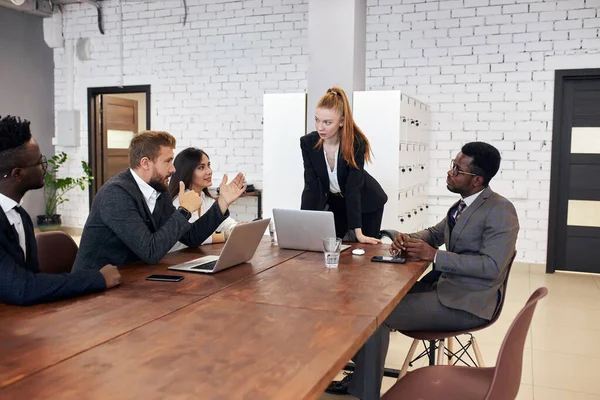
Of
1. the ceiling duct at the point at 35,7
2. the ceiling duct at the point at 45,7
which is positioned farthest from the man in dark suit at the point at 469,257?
the ceiling duct at the point at 35,7

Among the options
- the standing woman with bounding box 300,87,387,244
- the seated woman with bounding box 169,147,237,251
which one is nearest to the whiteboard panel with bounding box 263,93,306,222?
the standing woman with bounding box 300,87,387,244

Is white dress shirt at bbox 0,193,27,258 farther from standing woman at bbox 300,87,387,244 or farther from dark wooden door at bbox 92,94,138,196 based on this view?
dark wooden door at bbox 92,94,138,196

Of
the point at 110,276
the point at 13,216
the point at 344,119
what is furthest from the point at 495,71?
the point at 13,216

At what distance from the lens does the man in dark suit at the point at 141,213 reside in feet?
7.52

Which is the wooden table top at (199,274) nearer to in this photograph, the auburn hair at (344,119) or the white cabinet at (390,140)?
the auburn hair at (344,119)

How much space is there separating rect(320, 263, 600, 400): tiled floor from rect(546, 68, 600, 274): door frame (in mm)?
437

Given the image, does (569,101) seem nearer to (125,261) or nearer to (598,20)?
(598,20)

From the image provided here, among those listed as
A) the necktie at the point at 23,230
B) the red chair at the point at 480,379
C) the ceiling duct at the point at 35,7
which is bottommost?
the red chair at the point at 480,379

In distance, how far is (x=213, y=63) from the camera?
693cm

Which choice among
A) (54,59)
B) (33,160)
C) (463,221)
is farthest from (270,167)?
(54,59)

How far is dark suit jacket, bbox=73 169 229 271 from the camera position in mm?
2281

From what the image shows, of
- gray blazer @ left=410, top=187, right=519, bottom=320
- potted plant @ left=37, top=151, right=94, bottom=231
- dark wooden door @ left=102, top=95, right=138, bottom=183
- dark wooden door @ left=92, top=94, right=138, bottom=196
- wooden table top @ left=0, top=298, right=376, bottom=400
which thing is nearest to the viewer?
wooden table top @ left=0, top=298, right=376, bottom=400

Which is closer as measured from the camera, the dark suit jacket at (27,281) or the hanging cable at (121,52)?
the dark suit jacket at (27,281)

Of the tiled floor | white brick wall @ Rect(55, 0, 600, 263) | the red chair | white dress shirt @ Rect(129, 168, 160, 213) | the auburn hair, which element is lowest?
the tiled floor
